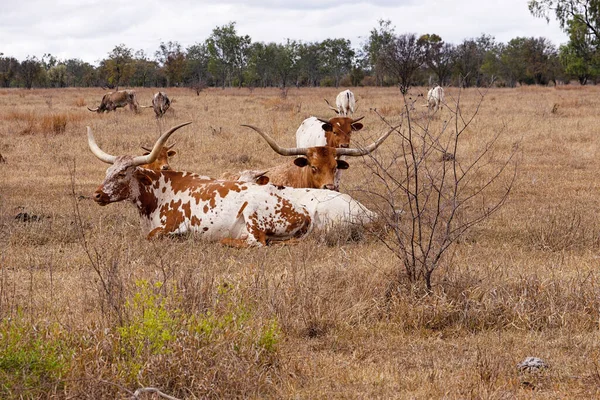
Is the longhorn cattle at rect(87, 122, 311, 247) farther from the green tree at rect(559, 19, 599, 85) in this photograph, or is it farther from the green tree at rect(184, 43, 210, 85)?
the green tree at rect(184, 43, 210, 85)

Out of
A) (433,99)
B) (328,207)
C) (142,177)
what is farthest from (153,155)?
(433,99)

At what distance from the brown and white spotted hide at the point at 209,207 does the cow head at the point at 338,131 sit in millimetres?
2240

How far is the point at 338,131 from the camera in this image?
10055mm

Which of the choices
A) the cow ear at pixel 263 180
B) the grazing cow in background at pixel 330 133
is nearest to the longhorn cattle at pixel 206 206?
the cow ear at pixel 263 180

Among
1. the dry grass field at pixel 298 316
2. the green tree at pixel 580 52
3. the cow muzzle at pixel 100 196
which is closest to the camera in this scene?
the dry grass field at pixel 298 316

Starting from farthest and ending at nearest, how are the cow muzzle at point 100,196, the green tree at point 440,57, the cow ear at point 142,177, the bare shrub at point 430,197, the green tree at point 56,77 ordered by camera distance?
the green tree at point 56,77, the green tree at point 440,57, the cow ear at point 142,177, the cow muzzle at point 100,196, the bare shrub at point 430,197

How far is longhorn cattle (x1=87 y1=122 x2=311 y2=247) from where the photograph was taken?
764 cm

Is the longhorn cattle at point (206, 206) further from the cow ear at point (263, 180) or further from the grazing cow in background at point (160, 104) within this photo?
the grazing cow in background at point (160, 104)

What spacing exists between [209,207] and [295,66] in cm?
7564

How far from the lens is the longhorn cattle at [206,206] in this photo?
301 inches

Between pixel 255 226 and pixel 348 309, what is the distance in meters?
2.73

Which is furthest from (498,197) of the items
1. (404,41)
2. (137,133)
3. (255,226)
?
(404,41)

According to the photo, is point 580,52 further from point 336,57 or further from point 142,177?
point 336,57

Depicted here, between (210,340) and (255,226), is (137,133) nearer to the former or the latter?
(255,226)
